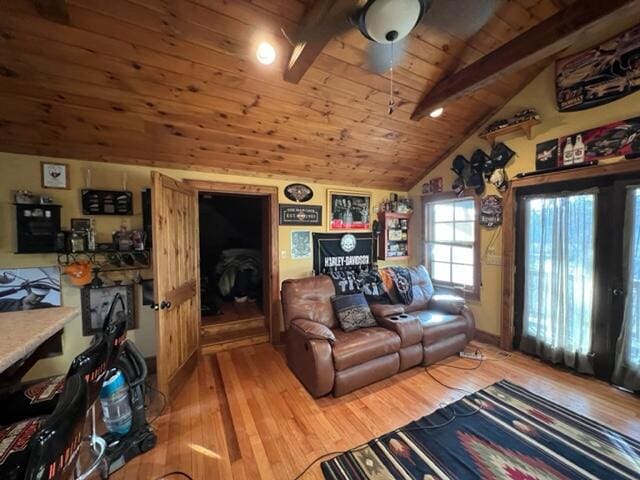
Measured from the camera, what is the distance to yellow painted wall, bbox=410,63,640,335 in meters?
2.43

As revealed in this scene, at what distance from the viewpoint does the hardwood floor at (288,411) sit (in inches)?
65.6

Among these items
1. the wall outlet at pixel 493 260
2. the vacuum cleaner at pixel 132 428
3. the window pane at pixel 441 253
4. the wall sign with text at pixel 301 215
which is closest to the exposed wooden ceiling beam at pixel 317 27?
the wall sign with text at pixel 301 215

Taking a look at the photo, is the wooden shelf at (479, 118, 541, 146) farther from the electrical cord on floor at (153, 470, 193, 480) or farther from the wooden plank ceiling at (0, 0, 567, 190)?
the electrical cord on floor at (153, 470, 193, 480)

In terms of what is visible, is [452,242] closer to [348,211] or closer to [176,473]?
[348,211]

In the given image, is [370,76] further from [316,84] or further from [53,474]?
[53,474]

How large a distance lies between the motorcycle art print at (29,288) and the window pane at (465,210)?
15.7ft

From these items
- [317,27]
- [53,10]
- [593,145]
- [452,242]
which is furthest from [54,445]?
[452,242]

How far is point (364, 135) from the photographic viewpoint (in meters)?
3.01

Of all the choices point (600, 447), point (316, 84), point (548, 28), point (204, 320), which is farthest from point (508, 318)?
point (204, 320)

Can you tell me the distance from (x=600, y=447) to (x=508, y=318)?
60.5 inches

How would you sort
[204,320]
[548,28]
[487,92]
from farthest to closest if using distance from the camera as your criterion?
1. [204,320]
2. [487,92]
3. [548,28]

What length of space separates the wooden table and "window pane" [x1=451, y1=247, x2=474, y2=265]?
166 inches

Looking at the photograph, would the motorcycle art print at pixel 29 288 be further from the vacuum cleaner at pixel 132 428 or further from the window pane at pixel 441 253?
the window pane at pixel 441 253

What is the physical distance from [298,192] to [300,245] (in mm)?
742
